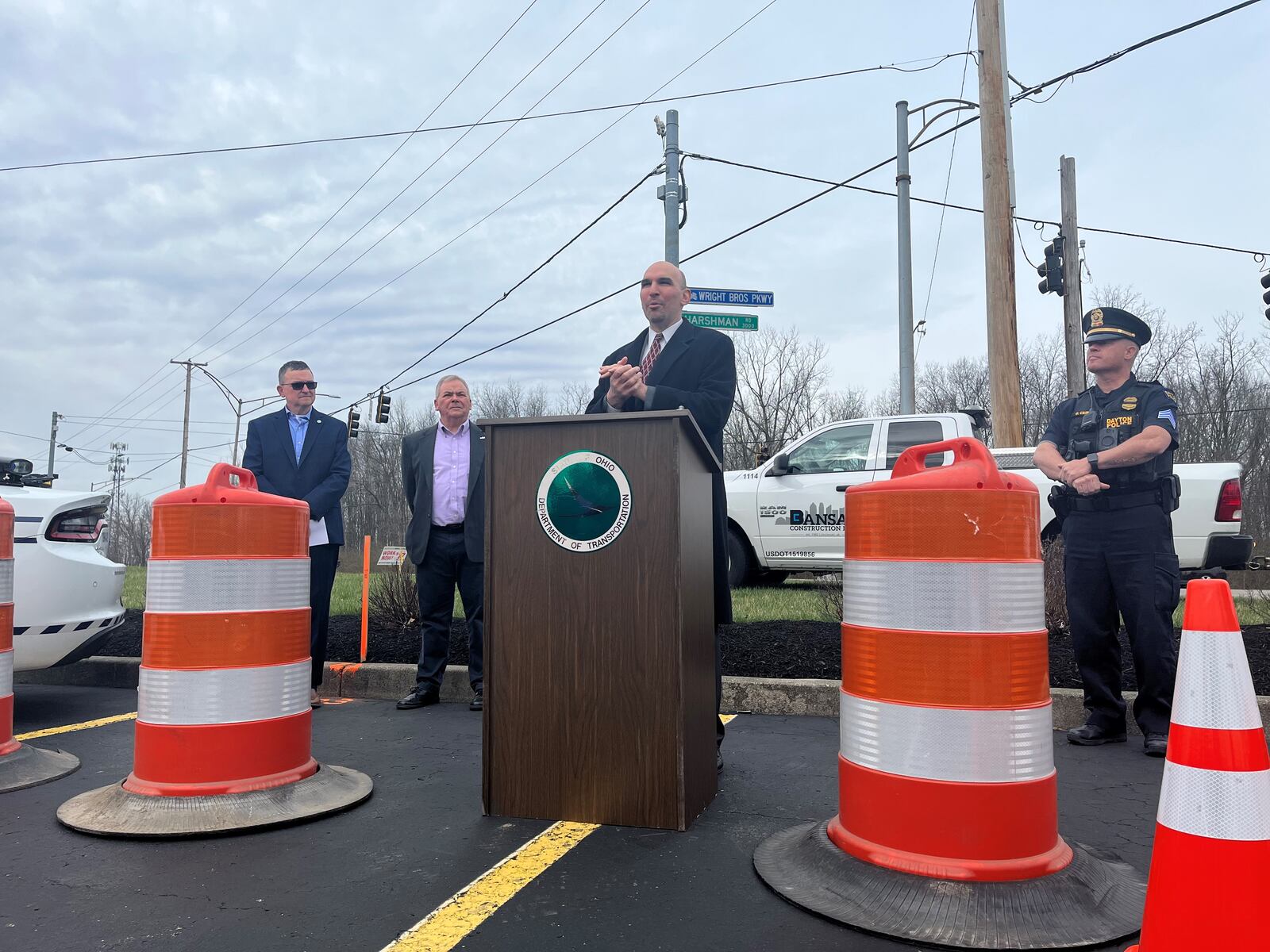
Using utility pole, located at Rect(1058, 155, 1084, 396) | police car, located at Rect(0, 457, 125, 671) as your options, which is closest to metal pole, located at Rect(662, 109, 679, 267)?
utility pole, located at Rect(1058, 155, 1084, 396)

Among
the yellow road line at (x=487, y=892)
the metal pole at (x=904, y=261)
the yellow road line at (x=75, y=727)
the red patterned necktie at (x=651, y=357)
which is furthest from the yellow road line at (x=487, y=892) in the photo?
the metal pole at (x=904, y=261)

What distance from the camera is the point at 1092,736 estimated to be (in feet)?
14.9

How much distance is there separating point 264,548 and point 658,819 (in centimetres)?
183

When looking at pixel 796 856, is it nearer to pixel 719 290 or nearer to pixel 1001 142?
pixel 1001 142

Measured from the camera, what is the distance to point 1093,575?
4.63 meters

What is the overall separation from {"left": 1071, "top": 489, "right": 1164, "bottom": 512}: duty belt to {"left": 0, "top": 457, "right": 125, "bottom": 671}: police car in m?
5.44

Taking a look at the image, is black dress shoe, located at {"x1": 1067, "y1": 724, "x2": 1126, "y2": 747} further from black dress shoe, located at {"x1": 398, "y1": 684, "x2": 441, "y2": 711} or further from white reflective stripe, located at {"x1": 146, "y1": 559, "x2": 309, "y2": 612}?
white reflective stripe, located at {"x1": 146, "y1": 559, "x2": 309, "y2": 612}

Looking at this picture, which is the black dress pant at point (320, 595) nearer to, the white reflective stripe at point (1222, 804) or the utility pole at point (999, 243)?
the white reflective stripe at point (1222, 804)

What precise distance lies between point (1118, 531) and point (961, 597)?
2.47 m

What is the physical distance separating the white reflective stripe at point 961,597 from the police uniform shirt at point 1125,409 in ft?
7.61

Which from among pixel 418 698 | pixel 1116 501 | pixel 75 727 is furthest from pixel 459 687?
pixel 1116 501

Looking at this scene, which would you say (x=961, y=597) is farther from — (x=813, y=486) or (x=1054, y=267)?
(x=1054, y=267)

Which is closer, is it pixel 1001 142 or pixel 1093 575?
pixel 1093 575

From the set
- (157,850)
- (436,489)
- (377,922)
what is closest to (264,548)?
(157,850)
